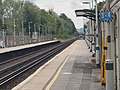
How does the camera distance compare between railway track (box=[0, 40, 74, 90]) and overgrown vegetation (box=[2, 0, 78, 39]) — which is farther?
overgrown vegetation (box=[2, 0, 78, 39])

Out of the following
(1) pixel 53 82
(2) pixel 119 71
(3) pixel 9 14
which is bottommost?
(1) pixel 53 82

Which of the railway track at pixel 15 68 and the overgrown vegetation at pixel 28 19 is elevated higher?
the overgrown vegetation at pixel 28 19

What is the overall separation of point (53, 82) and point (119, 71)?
6.09 meters

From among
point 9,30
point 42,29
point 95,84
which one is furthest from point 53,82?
point 42,29

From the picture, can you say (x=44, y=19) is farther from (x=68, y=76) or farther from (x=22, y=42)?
(x=68, y=76)

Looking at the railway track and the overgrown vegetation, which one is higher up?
the overgrown vegetation

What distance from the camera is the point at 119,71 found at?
12.0 metres

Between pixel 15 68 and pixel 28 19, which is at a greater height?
pixel 28 19

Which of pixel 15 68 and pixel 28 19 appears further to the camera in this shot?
pixel 28 19

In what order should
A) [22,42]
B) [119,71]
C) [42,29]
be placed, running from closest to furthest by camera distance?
[119,71] < [22,42] < [42,29]

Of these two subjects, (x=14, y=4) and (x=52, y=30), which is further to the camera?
(x=52, y=30)

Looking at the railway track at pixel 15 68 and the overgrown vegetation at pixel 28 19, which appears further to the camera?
the overgrown vegetation at pixel 28 19

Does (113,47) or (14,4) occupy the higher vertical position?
(14,4)

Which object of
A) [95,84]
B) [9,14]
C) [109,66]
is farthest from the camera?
[9,14]
